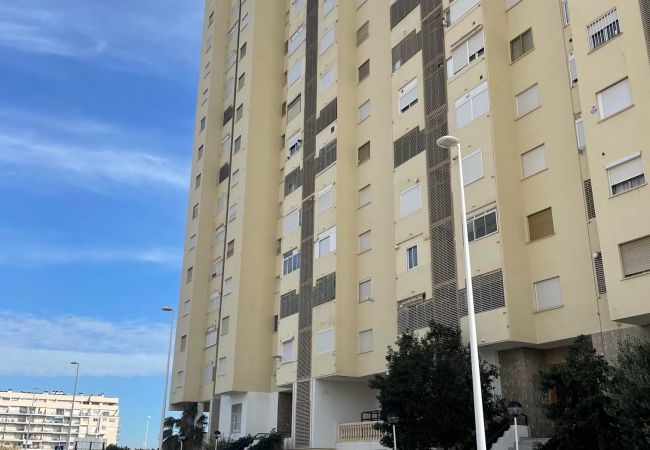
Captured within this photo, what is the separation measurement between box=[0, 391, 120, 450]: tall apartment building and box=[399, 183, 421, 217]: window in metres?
148

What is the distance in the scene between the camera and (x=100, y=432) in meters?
168

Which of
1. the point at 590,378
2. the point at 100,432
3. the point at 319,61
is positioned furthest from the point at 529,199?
the point at 100,432

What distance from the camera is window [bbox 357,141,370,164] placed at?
3575 cm

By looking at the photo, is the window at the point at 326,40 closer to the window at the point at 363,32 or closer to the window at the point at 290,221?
the window at the point at 363,32

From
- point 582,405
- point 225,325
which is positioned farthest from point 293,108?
point 582,405

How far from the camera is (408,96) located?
32.0m

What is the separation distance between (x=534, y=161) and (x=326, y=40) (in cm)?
1907

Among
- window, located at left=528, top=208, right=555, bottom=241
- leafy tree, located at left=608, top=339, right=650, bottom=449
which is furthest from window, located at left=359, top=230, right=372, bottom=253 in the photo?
leafy tree, located at left=608, top=339, right=650, bottom=449

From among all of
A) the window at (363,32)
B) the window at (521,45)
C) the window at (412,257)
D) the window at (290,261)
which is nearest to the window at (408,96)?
the window at (521,45)

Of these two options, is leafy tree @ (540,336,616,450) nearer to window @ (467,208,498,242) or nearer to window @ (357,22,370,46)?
window @ (467,208,498,242)

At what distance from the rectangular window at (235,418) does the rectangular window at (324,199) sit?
43.3 feet

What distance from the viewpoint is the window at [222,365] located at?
42.0 m

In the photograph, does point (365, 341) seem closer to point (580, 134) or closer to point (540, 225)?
point (540, 225)

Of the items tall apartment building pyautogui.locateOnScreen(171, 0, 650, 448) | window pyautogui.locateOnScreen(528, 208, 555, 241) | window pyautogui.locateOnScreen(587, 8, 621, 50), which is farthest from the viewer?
window pyautogui.locateOnScreen(528, 208, 555, 241)
